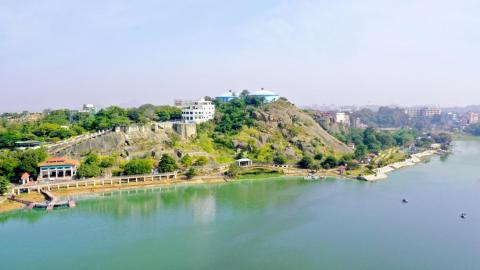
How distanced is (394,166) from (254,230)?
88.9 ft

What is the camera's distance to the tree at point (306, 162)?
40.0m

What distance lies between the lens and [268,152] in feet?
138

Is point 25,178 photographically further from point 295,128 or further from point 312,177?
point 295,128

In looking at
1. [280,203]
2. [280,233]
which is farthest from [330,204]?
[280,233]

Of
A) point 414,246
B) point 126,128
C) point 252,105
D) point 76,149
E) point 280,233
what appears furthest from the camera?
point 252,105

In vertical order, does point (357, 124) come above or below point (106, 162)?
above

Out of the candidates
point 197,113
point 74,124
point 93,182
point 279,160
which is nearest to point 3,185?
point 93,182

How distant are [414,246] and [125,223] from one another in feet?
50.3

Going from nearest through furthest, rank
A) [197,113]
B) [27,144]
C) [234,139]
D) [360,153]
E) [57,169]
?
[57,169] < [27,144] < [234,139] < [360,153] < [197,113]

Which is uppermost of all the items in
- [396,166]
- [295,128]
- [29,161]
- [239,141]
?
[295,128]

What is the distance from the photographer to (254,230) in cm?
2231

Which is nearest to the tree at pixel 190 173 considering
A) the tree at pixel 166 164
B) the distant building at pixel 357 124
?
the tree at pixel 166 164

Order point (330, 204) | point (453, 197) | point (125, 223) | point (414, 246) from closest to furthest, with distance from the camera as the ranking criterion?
1. point (414, 246)
2. point (125, 223)
3. point (330, 204)
4. point (453, 197)

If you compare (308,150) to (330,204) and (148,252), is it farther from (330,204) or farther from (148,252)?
(148,252)
